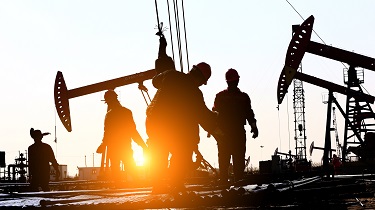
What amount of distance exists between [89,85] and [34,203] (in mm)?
33986

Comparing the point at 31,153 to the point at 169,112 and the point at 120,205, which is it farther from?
the point at 120,205

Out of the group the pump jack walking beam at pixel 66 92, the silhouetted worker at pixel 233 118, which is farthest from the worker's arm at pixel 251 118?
the pump jack walking beam at pixel 66 92

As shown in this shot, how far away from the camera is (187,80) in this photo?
6.95m

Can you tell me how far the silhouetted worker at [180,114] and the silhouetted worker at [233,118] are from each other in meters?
2.59

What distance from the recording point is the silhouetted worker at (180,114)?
22.7ft

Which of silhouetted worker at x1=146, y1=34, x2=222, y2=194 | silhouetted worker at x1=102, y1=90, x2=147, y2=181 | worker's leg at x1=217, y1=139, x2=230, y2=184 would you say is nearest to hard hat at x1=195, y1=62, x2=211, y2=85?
silhouetted worker at x1=146, y1=34, x2=222, y2=194

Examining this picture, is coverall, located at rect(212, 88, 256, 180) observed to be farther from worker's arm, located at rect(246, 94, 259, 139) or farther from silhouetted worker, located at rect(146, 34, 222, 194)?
silhouetted worker, located at rect(146, 34, 222, 194)

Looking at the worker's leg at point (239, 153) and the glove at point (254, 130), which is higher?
the glove at point (254, 130)

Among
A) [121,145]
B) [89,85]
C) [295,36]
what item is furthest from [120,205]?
[89,85]

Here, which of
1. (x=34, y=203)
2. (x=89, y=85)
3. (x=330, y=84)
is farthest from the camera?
(x=330, y=84)

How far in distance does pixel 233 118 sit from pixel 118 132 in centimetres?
292

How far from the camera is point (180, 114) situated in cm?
695

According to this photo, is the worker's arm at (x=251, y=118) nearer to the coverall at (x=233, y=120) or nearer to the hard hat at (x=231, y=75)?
the coverall at (x=233, y=120)

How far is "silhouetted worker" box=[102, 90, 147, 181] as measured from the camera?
11.9 meters
